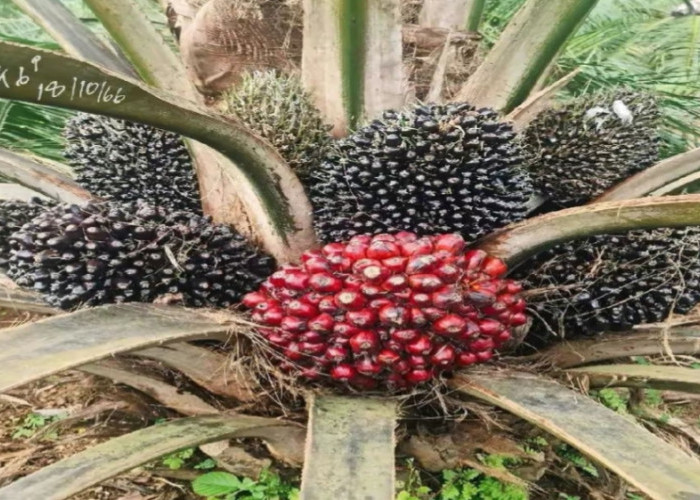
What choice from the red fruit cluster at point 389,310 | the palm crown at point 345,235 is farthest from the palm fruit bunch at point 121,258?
the red fruit cluster at point 389,310

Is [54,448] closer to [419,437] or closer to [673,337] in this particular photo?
[419,437]

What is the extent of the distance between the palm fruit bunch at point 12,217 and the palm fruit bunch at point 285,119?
411 millimetres

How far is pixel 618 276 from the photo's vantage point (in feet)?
4.23

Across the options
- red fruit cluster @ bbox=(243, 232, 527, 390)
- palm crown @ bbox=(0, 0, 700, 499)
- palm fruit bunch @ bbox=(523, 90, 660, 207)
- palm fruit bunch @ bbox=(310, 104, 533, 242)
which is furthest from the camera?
palm fruit bunch @ bbox=(523, 90, 660, 207)

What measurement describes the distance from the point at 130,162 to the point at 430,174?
623mm

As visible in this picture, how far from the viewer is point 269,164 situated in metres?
1.16

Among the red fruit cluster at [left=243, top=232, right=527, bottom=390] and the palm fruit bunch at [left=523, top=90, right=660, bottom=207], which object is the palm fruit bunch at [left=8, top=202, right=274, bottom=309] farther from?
the palm fruit bunch at [left=523, top=90, right=660, bottom=207]

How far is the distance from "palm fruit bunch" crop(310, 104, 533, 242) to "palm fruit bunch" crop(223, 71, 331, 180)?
0.08 meters

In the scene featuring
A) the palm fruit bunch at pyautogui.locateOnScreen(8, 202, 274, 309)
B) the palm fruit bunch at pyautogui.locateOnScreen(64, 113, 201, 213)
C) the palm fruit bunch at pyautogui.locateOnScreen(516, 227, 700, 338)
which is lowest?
the palm fruit bunch at pyautogui.locateOnScreen(516, 227, 700, 338)

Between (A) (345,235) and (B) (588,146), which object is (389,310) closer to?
(A) (345,235)

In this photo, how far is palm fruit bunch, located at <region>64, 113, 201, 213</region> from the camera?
142cm

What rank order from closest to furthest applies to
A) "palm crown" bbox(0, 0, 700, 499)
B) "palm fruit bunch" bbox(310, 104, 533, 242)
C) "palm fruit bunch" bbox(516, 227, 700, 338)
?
"palm crown" bbox(0, 0, 700, 499) → "palm fruit bunch" bbox(310, 104, 533, 242) → "palm fruit bunch" bbox(516, 227, 700, 338)

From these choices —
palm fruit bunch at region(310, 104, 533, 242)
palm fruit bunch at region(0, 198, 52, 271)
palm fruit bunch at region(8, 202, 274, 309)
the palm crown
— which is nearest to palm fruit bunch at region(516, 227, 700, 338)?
the palm crown

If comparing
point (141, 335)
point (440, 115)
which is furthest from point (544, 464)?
point (141, 335)
